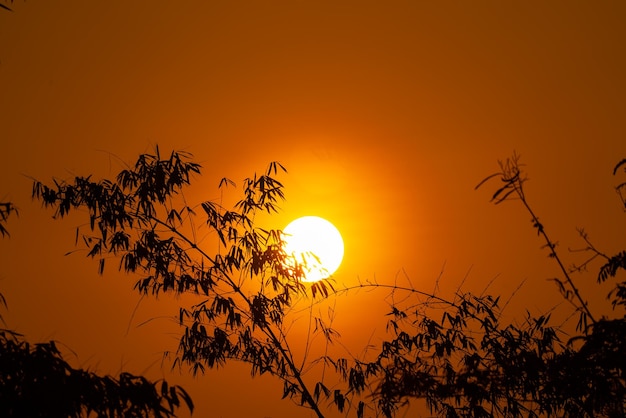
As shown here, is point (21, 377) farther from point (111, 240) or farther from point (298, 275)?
point (298, 275)

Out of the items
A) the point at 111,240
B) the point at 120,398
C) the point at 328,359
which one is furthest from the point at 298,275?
the point at 120,398

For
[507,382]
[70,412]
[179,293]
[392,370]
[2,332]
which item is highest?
[179,293]

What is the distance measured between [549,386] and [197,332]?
3.06 meters

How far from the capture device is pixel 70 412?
8.63 feet

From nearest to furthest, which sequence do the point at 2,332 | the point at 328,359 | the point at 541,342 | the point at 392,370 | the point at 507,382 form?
the point at 2,332, the point at 507,382, the point at 541,342, the point at 392,370, the point at 328,359

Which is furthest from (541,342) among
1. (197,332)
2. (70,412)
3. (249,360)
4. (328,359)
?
(70,412)

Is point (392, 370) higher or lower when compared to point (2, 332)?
higher

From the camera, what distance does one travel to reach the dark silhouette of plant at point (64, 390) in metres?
2.53

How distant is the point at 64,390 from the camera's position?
8.59 feet

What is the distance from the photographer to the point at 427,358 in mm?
4855

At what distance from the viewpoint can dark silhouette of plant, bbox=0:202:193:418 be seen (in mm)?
2531

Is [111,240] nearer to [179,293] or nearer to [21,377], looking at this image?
[179,293]

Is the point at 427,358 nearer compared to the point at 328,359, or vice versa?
the point at 427,358

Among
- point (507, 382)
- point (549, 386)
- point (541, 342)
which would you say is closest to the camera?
point (549, 386)
